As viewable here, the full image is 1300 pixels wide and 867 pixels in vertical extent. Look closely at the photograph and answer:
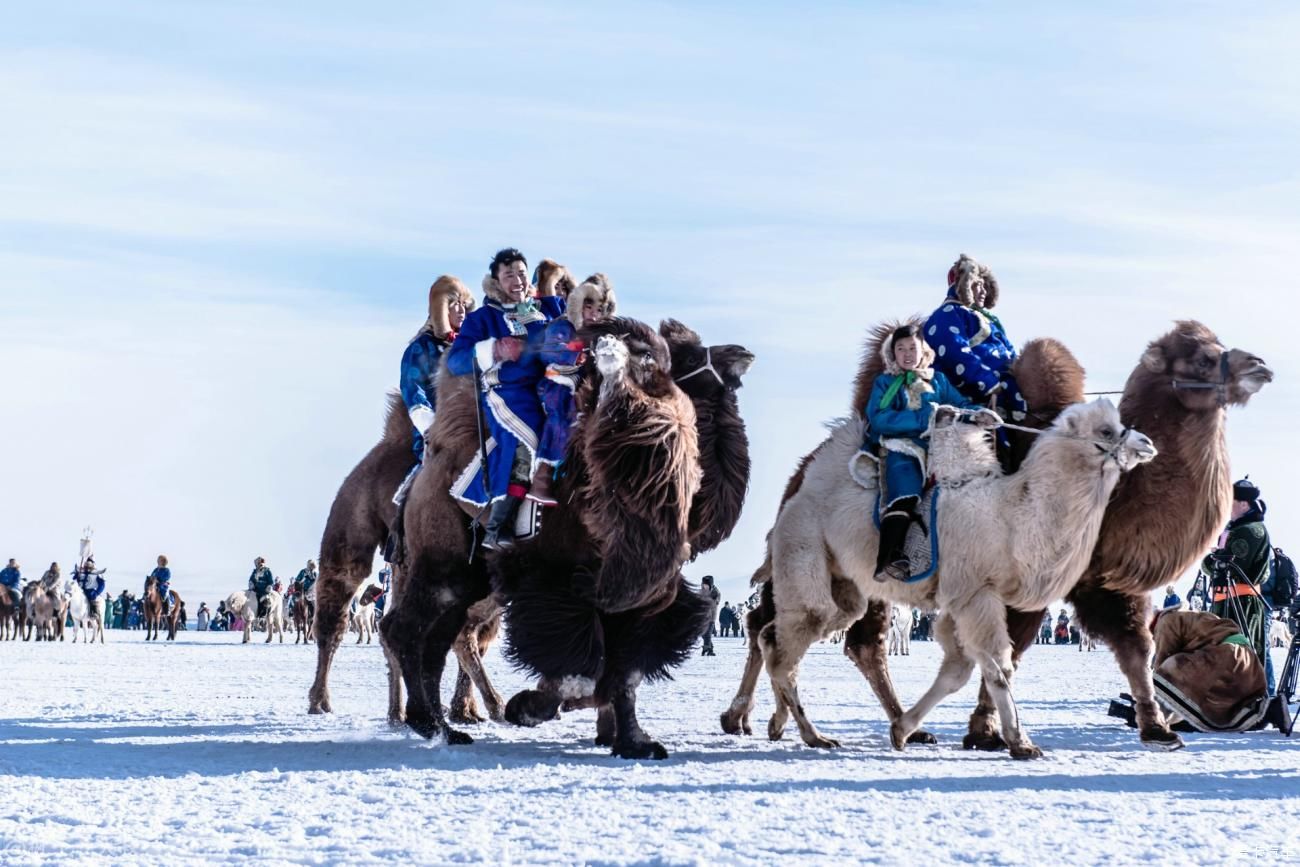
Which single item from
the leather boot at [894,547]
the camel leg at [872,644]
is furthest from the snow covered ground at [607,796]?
the leather boot at [894,547]

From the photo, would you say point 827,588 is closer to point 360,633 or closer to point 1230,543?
point 1230,543

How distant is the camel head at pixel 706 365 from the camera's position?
29.0 feet

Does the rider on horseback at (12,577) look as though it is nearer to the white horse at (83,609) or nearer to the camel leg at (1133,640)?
the white horse at (83,609)

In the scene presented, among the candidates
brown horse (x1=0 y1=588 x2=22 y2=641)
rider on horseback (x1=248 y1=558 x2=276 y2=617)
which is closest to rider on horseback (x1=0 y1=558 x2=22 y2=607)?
brown horse (x1=0 y1=588 x2=22 y2=641)

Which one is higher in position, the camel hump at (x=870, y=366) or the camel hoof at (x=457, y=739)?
the camel hump at (x=870, y=366)

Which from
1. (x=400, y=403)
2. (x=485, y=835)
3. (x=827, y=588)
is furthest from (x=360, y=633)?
(x=485, y=835)

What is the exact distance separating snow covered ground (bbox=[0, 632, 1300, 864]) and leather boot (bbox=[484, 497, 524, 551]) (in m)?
1.04

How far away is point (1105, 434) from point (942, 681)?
1496 mm

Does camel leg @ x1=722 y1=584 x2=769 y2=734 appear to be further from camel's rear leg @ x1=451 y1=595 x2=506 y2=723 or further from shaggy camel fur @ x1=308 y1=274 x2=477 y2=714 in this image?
shaggy camel fur @ x1=308 y1=274 x2=477 y2=714

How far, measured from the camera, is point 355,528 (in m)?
11.6

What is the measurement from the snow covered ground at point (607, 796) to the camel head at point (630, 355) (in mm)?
1791

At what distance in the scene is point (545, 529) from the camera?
842 centimetres

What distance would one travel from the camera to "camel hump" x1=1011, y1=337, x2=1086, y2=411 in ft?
31.2

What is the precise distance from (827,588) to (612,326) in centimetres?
209
